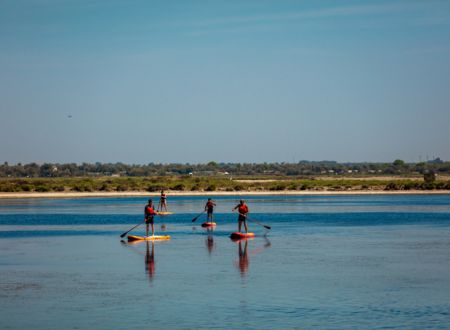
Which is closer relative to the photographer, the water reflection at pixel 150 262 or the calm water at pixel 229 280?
the calm water at pixel 229 280

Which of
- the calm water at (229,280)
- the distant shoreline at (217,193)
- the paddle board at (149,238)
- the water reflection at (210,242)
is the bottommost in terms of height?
the calm water at (229,280)

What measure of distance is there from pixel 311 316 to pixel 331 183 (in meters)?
94.5

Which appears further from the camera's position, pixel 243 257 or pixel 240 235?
pixel 240 235

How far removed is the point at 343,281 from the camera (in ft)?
76.2

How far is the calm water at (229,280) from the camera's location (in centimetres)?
1833

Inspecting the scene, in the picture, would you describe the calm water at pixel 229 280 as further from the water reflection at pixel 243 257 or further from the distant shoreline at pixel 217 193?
the distant shoreline at pixel 217 193

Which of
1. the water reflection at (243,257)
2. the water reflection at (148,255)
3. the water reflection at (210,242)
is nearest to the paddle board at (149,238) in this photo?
the water reflection at (148,255)

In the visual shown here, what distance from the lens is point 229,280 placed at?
2342 cm

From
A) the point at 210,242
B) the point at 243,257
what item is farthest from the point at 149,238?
the point at 243,257

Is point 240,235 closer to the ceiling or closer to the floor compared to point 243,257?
closer to the ceiling

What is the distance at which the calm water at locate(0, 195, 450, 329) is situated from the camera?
1833 cm

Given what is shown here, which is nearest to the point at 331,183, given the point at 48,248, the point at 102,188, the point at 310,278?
the point at 102,188

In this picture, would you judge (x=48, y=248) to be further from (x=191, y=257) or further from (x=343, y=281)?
(x=343, y=281)

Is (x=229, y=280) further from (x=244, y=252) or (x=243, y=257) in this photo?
(x=244, y=252)
